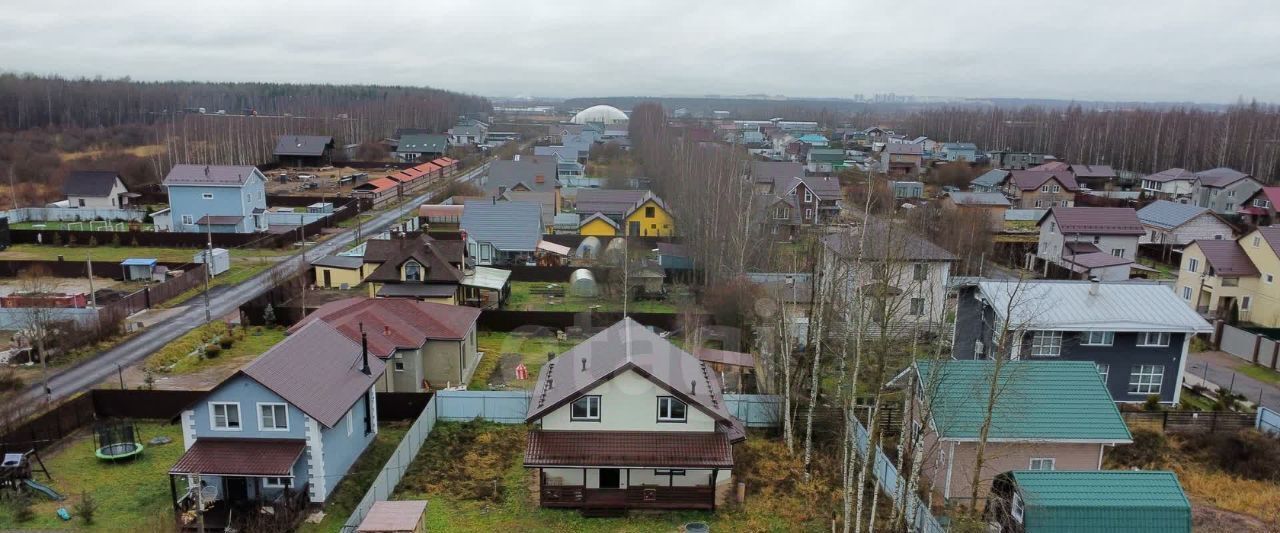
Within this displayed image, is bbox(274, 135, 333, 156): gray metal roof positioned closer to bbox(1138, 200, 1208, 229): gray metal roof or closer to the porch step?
bbox(1138, 200, 1208, 229): gray metal roof

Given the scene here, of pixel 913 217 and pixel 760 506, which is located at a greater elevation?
pixel 913 217

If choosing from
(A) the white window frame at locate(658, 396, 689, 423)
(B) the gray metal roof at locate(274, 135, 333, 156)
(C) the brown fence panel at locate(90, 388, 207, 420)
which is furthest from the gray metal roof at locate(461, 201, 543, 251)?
(B) the gray metal roof at locate(274, 135, 333, 156)

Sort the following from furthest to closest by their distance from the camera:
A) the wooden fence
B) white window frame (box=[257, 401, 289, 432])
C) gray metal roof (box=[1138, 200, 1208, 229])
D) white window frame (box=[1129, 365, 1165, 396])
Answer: gray metal roof (box=[1138, 200, 1208, 229])
white window frame (box=[1129, 365, 1165, 396])
the wooden fence
white window frame (box=[257, 401, 289, 432])

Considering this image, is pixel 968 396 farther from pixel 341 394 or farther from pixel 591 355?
pixel 341 394

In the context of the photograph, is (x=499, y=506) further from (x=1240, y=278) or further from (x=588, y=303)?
(x=1240, y=278)

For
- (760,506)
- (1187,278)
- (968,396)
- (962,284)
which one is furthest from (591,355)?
(1187,278)

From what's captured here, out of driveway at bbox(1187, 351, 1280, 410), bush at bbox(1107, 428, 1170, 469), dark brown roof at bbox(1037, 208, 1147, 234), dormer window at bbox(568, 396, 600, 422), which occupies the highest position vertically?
dark brown roof at bbox(1037, 208, 1147, 234)
